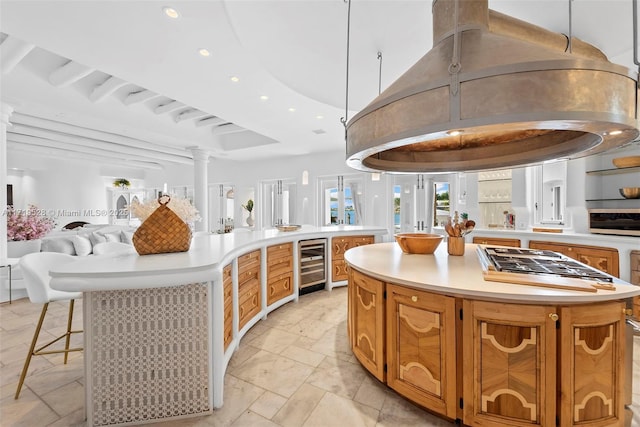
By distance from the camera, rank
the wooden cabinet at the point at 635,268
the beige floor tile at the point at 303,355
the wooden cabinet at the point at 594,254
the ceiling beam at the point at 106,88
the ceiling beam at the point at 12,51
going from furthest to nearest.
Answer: the ceiling beam at the point at 106,88 < the wooden cabinet at the point at 594,254 < the wooden cabinet at the point at 635,268 < the ceiling beam at the point at 12,51 < the beige floor tile at the point at 303,355

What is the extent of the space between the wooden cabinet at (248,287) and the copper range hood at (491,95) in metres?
1.62

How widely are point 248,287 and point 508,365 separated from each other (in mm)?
2101

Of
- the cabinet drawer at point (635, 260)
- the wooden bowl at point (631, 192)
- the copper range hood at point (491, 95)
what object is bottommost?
the cabinet drawer at point (635, 260)

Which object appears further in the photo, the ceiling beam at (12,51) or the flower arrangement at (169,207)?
the ceiling beam at (12,51)

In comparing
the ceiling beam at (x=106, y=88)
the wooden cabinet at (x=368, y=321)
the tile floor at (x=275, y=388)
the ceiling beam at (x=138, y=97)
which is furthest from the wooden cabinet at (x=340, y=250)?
the ceiling beam at (x=106, y=88)

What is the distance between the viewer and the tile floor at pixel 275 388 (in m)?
1.63

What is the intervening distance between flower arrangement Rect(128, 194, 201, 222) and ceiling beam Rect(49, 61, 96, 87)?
2.33m

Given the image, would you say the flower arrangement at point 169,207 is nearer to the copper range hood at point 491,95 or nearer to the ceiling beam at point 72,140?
the copper range hood at point 491,95

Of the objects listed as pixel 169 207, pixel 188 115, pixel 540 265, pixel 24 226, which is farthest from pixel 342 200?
pixel 24 226

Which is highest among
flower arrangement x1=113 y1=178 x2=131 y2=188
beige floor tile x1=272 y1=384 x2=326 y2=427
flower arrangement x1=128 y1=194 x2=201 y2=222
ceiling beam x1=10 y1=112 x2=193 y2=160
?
ceiling beam x1=10 y1=112 x2=193 y2=160

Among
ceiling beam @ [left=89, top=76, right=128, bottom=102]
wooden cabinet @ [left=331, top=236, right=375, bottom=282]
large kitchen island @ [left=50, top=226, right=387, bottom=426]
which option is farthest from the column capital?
large kitchen island @ [left=50, top=226, right=387, bottom=426]

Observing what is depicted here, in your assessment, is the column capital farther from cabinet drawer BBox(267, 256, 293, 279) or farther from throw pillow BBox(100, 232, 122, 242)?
cabinet drawer BBox(267, 256, 293, 279)

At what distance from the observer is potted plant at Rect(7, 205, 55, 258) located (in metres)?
4.25

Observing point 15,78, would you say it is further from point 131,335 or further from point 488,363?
point 488,363
